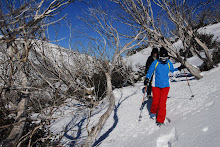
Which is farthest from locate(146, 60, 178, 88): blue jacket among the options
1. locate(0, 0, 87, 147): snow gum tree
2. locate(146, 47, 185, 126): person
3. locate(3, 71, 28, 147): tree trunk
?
locate(3, 71, 28, 147): tree trunk

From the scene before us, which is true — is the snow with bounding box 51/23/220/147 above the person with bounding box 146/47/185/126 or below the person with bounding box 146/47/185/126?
below

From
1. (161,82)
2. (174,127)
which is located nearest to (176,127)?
(174,127)

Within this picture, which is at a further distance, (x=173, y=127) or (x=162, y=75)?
(x=162, y=75)

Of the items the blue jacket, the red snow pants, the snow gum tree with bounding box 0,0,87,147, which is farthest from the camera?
the blue jacket

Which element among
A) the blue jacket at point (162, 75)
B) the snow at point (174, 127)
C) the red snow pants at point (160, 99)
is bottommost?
the snow at point (174, 127)

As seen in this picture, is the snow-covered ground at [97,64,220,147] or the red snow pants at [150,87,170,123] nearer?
the snow-covered ground at [97,64,220,147]

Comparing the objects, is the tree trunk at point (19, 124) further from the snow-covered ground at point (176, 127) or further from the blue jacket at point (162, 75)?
the blue jacket at point (162, 75)

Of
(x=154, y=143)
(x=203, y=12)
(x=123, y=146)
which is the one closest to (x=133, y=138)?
(x=123, y=146)

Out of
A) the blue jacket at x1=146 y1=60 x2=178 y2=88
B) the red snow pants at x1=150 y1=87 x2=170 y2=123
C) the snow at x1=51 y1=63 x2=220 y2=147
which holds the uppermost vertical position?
the blue jacket at x1=146 y1=60 x2=178 y2=88

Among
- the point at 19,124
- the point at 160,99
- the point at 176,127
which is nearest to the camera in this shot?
the point at 19,124

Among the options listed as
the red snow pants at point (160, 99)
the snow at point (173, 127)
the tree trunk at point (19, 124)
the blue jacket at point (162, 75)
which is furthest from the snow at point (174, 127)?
the tree trunk at point (19, 124)

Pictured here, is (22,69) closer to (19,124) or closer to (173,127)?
(19,124)

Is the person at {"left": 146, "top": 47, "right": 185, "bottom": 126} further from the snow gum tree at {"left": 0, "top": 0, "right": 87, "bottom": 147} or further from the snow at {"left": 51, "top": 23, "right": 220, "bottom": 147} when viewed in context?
the snow gum tree at {"left": 0, "top": 0, "right": 87, "bottom": 147}

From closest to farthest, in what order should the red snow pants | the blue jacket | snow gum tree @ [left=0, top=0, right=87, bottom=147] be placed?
snow gum tree @ [left=0, top=0, right=87, bottom=147], the red snow pants, the blue jacket
